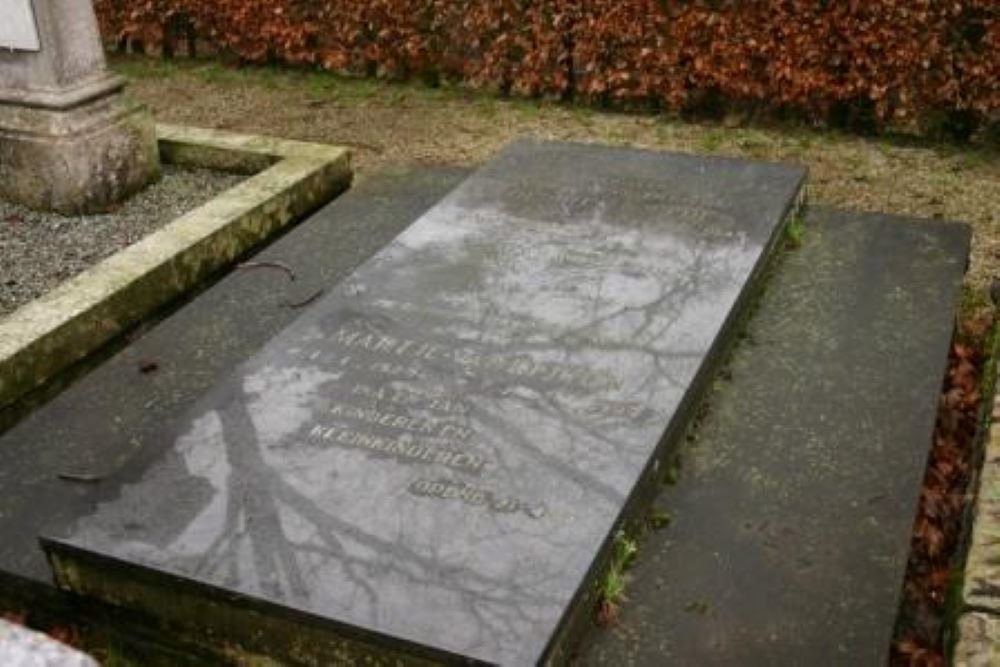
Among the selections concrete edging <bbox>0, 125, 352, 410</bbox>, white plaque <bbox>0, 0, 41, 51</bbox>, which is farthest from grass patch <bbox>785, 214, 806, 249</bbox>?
white plaque <bbox>0, 0, 41, 51</bbox>

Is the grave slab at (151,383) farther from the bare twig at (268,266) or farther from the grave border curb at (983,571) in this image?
the grave border curb at (983,571)

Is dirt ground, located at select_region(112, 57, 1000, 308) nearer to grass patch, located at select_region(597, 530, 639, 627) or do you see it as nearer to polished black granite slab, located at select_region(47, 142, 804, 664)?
polished black granite slab, located at select_region(47, 142, 804, 664)

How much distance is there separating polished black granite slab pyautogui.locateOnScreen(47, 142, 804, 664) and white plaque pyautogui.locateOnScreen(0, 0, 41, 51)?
218cm

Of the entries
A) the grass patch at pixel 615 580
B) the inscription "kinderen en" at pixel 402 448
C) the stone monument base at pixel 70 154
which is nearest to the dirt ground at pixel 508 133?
the stone monument base at pixel 70 154

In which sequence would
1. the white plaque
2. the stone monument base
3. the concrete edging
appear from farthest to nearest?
the stone monument base, the white plaque, the concrete edging

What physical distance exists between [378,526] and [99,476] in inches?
40.2

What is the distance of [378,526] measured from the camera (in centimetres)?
262

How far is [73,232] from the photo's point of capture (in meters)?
5.09

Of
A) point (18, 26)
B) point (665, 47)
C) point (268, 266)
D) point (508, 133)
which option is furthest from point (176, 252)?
point (665, 47)

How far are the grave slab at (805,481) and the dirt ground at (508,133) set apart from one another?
111cm

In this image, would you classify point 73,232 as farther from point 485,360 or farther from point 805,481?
point 805,481

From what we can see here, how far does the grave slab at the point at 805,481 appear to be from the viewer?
2543 millimetres

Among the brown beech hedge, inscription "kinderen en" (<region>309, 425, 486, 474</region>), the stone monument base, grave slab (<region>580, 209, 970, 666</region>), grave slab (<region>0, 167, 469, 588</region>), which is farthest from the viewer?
the brown beech hedge

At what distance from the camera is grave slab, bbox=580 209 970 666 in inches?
100
